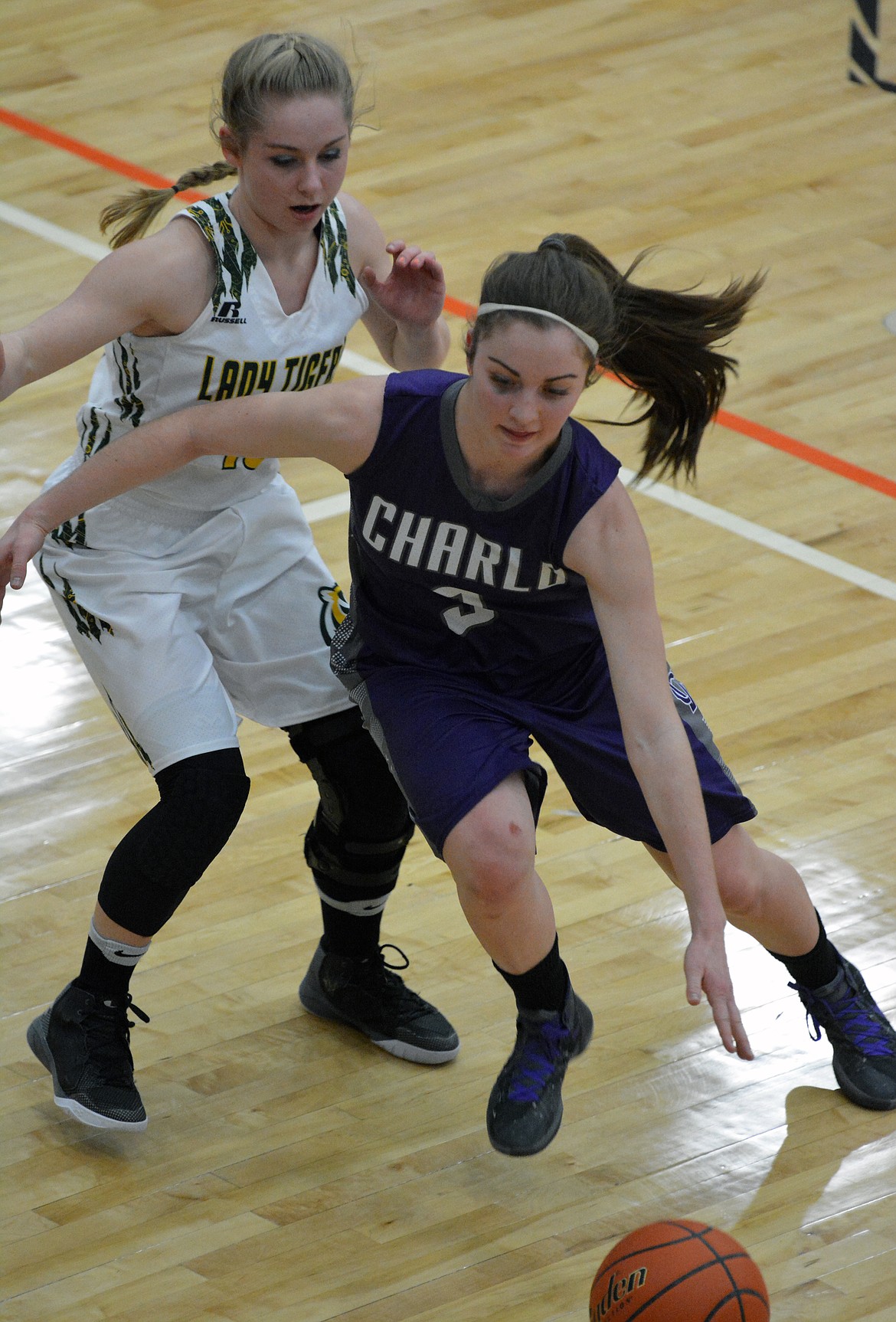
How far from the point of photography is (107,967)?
9.99 feet

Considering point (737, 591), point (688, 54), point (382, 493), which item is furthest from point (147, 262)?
point (688, 54)

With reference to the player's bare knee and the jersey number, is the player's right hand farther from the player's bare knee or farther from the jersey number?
the player's bare knee

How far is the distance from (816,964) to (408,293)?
4.26 ft

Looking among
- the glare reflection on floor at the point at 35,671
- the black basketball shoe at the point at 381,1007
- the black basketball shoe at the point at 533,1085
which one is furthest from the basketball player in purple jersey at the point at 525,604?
the glare reflection on floor at the point at 35,671

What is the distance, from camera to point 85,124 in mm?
7641

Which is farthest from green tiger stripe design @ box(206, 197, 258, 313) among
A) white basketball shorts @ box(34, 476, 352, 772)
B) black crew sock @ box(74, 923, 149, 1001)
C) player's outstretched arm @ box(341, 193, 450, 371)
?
black crew sock @ box(74, 923, 149, 1001)

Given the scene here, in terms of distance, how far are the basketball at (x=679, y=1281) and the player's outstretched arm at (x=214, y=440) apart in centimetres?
121

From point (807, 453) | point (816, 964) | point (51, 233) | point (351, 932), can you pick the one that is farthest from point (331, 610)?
point (51, 233)

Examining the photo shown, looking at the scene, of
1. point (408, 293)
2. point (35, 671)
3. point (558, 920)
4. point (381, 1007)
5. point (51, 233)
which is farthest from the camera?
point (51, 233)

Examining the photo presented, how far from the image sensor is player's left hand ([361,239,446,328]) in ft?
10.0

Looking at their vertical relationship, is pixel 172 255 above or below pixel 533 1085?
above

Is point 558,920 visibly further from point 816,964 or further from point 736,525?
point 736,525

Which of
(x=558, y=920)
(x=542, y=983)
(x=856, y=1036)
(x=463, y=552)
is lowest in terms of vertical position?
(x=558, y=920)

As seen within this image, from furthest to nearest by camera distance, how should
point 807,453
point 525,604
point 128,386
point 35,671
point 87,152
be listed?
point 87,152 < point 807,453 < point 35,671 < point 128,386 < point 525,604
